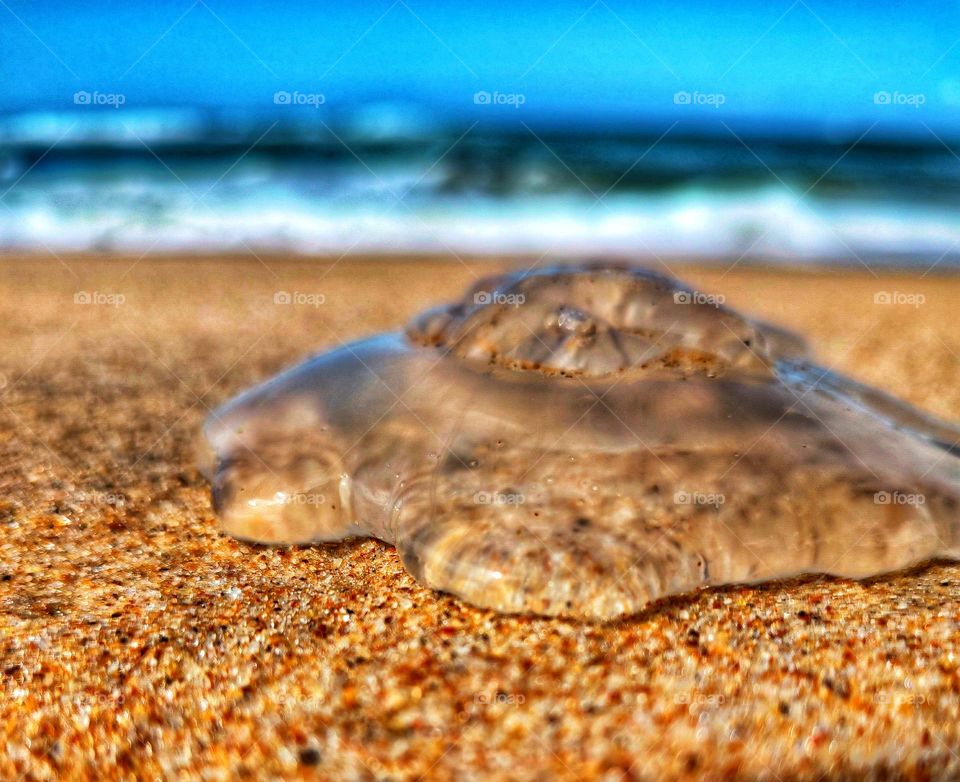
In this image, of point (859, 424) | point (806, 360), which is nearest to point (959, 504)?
point (859, 424)

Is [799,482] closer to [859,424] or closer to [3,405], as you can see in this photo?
[859,424]
